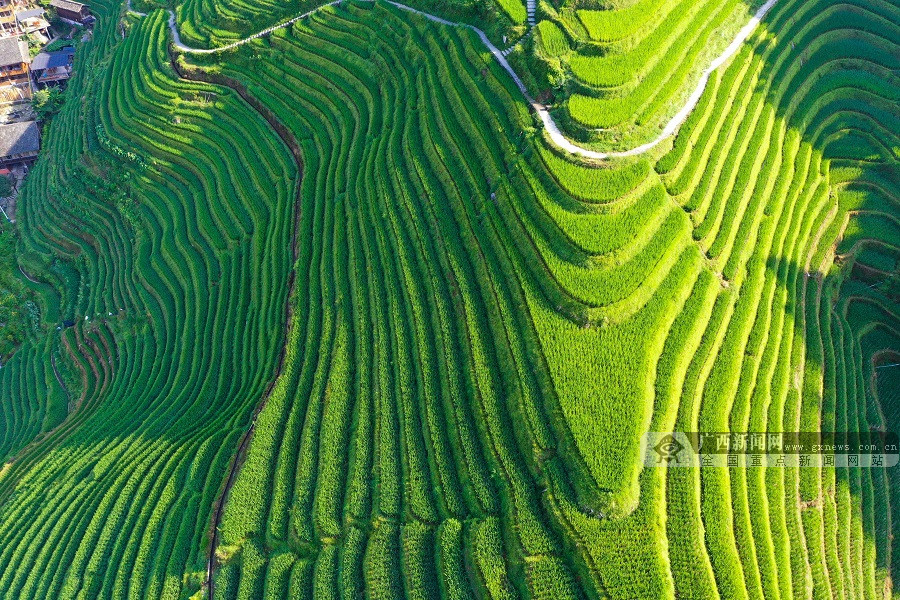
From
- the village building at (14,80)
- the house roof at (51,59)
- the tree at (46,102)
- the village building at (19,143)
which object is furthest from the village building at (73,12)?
the village building at (19,143)

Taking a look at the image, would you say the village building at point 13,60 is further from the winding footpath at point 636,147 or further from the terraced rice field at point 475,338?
the winding footpath at point 636,147

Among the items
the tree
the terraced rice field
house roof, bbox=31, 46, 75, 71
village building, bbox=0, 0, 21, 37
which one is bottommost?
the terraced rice field

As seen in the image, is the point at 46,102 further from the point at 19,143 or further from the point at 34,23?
the point at 34,23

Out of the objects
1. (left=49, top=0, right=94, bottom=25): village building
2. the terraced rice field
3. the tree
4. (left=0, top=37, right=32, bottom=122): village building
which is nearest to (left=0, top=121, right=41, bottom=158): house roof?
the tree

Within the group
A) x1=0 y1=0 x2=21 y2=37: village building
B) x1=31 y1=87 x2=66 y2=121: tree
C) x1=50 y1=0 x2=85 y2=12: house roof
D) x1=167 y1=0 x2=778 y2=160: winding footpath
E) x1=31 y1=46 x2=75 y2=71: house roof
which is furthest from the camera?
x1=50 y1=0 x2=85 y2=12: house roof

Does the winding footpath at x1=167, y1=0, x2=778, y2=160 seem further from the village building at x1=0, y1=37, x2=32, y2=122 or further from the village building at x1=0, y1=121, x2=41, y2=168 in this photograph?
the village building at x1=0, y1=37, x2=32, y2=122

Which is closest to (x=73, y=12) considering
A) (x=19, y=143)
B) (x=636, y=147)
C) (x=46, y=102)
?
(x=46, y=102)

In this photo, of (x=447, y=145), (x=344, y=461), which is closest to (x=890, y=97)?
(x=447, y=145)
